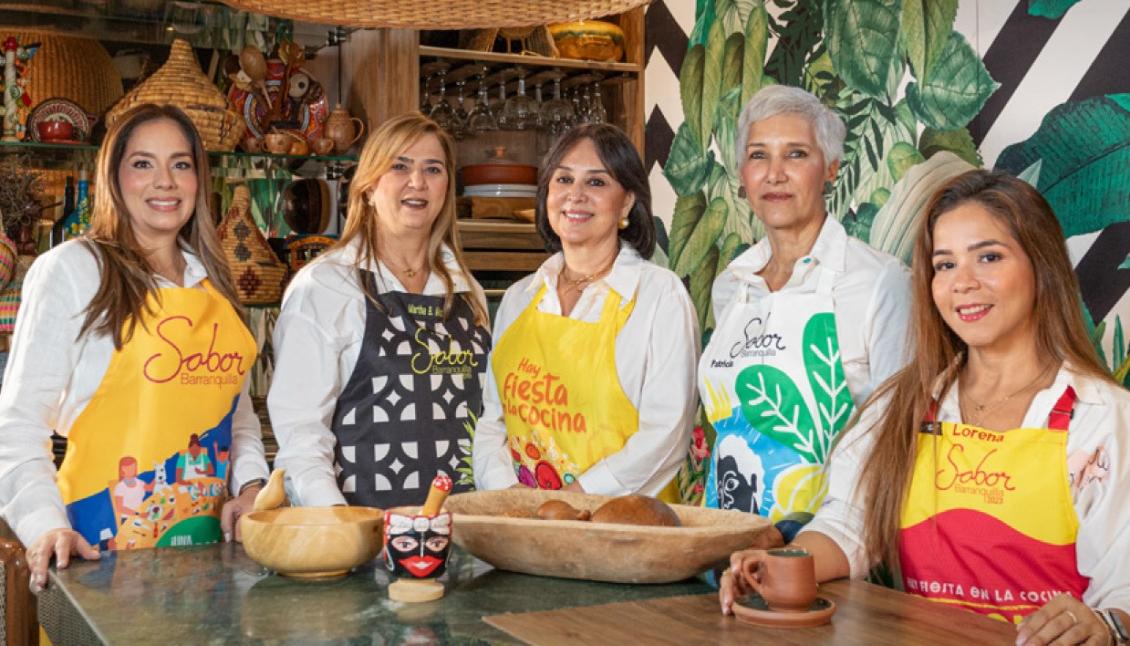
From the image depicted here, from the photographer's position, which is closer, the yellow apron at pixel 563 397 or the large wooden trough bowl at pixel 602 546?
the large wooden trough bowl at pixel 602 546

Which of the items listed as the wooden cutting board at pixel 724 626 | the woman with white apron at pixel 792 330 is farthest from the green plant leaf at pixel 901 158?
the wooden cutting board at pixel 724 626

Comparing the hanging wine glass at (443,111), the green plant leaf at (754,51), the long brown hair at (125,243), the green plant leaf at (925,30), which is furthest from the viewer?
the hanging wine glass at (443,111)

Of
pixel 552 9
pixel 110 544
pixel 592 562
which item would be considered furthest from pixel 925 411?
pixel 110 544

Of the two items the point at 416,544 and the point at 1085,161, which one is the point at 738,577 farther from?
the point at 1085,161

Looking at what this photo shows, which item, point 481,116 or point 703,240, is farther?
point 481,116

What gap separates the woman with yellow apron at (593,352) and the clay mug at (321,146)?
128 cm

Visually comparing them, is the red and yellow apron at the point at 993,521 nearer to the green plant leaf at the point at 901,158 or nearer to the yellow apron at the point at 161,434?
the green plant leaf at the point at 901,158

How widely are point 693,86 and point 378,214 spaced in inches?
65.8

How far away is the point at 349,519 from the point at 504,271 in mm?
2497

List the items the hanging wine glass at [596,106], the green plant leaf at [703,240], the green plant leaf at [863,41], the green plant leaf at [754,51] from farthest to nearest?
the hanging wine glass at [596,106] < the green plant leaf at [703,240] < the green plant leaf at [754,51] < the green plant leaf at [863,41]

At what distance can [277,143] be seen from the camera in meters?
3.83

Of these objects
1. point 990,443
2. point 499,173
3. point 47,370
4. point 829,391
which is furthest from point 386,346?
point 499,173

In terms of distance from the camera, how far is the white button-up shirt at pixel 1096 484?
1812 mm

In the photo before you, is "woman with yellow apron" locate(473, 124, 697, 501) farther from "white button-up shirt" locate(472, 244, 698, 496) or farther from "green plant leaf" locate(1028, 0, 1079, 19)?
"green plant leaf" locate(1028, 0, 1079, 19)
